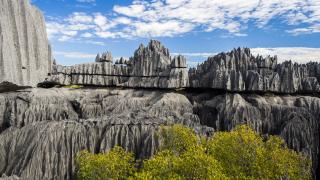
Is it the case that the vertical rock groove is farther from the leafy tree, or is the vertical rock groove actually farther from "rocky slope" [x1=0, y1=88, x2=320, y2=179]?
the leafy tree

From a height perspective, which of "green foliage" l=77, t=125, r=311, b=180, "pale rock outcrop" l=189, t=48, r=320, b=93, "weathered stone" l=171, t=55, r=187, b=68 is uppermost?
"weathered stone" l=171, t=55, r=187, b=68

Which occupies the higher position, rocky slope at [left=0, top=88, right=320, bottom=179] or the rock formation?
the rock formation

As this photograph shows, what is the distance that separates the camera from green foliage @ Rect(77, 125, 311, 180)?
35.1 m

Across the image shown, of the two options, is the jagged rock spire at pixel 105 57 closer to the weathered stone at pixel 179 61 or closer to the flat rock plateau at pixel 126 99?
the flat rock plateau at pixel 126 99

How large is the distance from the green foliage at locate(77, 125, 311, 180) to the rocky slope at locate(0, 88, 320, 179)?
9.93 meters

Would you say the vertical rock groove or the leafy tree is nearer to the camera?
the leafy tree

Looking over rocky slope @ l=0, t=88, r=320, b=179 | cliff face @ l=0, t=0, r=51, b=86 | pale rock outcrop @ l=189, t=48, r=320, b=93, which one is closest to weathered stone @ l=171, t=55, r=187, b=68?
pale rock outcrop @ l=189, t=48, r=320, b=93

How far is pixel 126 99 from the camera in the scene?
84.5 meters

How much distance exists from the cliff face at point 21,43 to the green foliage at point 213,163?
926 inches

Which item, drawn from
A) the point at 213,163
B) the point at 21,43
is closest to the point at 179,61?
the point at 21,43

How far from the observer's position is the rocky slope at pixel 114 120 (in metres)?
52.9

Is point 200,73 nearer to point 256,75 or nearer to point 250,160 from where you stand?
point 256,75

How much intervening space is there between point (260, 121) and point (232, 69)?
568 inches

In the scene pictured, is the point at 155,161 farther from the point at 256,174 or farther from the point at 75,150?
the point at 75,150
